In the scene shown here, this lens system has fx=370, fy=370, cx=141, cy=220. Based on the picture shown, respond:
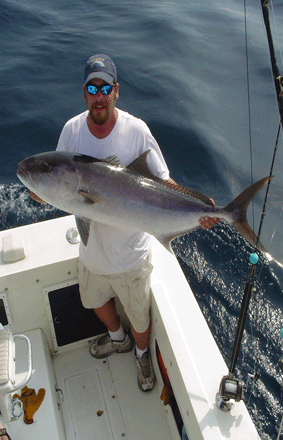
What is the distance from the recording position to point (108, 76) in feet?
7.29

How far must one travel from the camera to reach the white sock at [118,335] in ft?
10.7

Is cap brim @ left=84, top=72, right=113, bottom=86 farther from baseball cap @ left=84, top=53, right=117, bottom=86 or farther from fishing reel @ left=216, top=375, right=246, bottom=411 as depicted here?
fishing reel @ left=216, top=375, right=246, bottom=411

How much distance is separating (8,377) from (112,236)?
104 cm

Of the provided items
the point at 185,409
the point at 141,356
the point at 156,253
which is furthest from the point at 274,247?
the point at 185,409

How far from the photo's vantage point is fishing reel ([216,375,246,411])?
2.10m

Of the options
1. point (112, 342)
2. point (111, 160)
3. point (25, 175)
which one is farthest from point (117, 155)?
point (112, 342)

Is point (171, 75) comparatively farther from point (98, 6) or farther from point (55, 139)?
point (98, 6)

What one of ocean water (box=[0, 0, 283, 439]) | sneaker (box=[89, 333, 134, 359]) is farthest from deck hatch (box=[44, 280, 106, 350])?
ocean water (box=[0, 0, 283, 439])

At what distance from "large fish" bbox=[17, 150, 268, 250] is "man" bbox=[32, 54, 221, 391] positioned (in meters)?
0.15

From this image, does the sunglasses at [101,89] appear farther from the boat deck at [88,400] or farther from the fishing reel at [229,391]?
the boat deck at [88,400]

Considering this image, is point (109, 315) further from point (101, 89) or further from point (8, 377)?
point (101, 89)

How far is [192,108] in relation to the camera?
7289mm

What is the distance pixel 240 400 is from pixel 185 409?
412 mm

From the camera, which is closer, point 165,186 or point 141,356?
point 165,186
